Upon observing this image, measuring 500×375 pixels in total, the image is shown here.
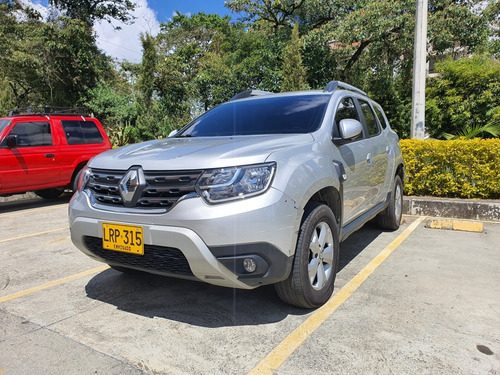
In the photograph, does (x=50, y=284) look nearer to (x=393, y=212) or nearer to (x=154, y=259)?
(x=154, y=259)

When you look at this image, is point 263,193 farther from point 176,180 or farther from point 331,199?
point 331,199

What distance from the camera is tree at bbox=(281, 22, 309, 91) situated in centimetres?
1561

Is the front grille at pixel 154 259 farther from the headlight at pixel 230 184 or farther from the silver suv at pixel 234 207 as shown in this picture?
the headlight at pixel 230 184

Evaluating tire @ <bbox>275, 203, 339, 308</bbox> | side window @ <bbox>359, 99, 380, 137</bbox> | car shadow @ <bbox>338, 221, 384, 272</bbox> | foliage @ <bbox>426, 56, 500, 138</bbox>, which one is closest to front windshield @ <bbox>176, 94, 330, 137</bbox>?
tire @ <bbox>275, 203, 339, 308</bbox>

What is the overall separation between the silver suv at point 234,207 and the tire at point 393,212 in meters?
1.92

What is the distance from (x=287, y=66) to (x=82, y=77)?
34.9 ft

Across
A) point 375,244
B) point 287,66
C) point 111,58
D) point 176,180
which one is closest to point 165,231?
point 176,180

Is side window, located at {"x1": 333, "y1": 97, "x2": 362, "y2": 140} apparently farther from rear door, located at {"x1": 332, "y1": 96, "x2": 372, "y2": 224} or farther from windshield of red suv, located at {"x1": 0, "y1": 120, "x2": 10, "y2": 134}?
windshield of red suv, located at {"x1": 0, "y1": 120, "x2": 10, "y2": 134}

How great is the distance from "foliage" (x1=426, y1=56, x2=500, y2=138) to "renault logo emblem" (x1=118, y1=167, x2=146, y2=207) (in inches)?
443

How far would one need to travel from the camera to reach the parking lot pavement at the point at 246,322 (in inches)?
88.2

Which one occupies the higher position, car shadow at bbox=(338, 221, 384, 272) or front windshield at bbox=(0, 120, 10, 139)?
front windshield at bbox=(0, 120, 10, 139)

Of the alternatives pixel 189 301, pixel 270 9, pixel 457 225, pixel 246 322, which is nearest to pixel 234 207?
pixel 246 322

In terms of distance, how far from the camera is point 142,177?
101 inches

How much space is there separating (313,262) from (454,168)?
4.79 meters
